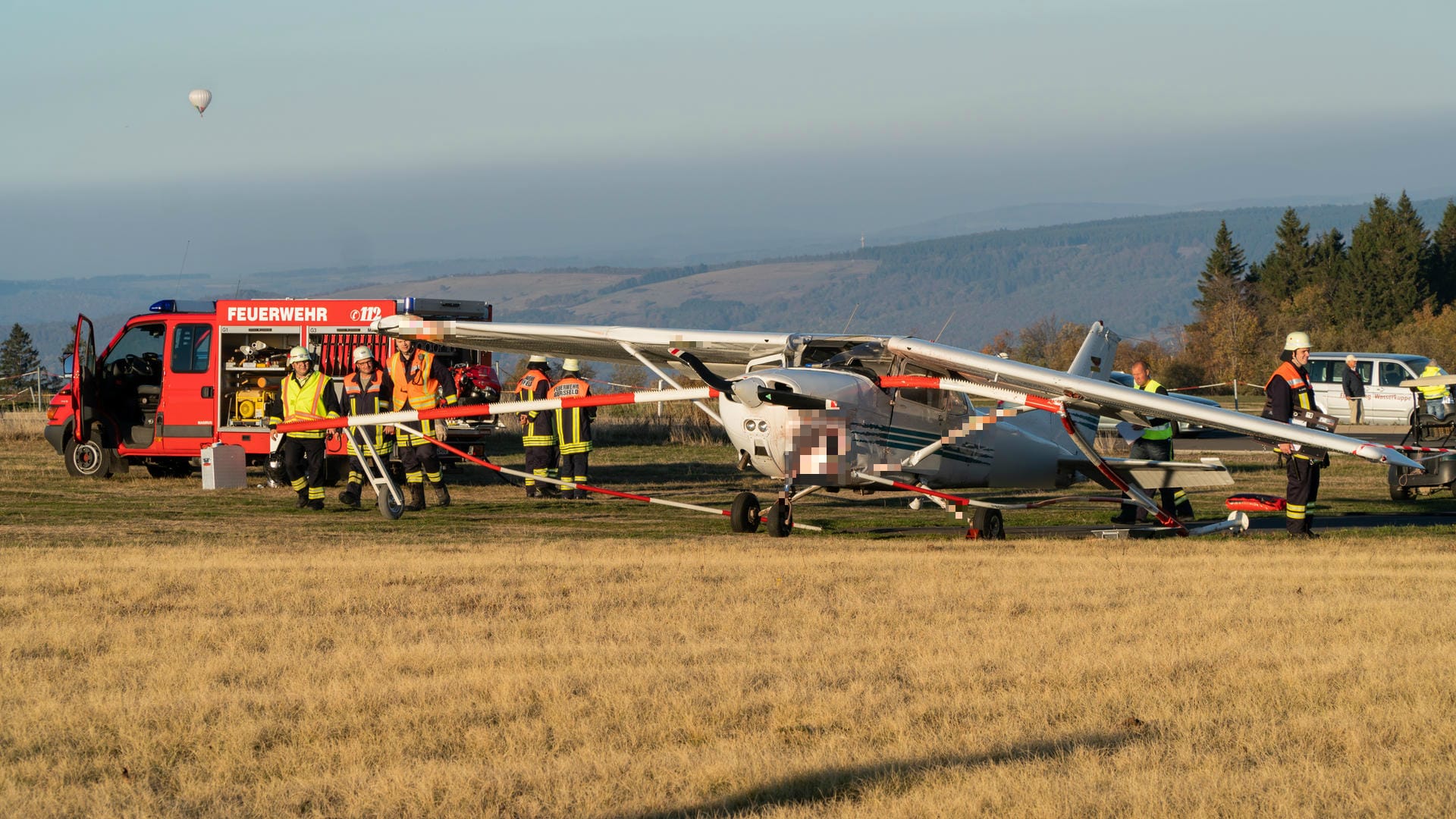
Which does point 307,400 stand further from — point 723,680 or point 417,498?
point 723,680

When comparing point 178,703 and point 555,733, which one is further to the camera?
point 178,703

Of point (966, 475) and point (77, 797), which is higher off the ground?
point (966, 475)

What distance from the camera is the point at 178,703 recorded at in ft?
20.8

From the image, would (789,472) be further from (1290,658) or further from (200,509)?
(200,509)

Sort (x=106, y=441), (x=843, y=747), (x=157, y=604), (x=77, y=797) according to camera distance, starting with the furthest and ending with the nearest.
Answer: (x=106, y=441) → (x=157, y=604) → (x=843, y=747) → (x=77, y=797)

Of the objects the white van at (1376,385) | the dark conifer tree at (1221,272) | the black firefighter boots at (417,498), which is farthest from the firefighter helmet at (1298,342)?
the dark conifer tree at (1221,272)

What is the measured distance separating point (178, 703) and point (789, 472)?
24.7 ft

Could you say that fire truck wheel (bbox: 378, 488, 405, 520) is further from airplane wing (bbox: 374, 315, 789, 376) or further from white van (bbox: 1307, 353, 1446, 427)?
white van (bbox: 1307, 353, 1446, 427)

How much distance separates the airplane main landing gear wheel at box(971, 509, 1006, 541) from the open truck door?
14.3m

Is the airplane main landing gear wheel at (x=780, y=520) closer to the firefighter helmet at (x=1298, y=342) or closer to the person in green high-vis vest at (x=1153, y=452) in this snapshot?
the person in green high-vis vest at (x=1153, y=452)

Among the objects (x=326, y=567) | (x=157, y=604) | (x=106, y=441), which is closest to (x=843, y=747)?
(x=157, y=604)

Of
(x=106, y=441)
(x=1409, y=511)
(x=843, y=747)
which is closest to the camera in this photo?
(x=843, y=747)

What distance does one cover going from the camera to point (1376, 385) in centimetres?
3322

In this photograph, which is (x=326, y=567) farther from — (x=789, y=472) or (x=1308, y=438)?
(x=1308, y=438)
